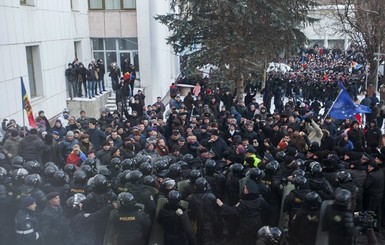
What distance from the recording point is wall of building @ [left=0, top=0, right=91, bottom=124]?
1562cm

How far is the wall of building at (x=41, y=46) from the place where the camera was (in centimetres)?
1562

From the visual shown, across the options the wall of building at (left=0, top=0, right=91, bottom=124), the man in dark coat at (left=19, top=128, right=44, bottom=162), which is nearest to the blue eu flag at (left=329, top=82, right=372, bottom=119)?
the man in dark coat at (left=19, top=128, right=44, bottom=162)

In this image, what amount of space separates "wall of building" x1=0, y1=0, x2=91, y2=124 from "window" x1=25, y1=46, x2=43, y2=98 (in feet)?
0.13

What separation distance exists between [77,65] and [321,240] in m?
16.6

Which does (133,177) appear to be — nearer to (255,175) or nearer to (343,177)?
(255,175)

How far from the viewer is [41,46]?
1867 cm

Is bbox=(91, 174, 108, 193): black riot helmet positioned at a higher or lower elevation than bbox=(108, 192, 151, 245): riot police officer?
higher

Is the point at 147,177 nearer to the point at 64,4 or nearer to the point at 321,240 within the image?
the point at 321,240

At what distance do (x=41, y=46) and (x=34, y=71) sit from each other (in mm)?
1080

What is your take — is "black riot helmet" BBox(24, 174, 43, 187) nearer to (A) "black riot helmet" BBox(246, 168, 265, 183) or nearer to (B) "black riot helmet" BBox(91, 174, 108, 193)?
(B) "black riot helmet" BBox(91, 174, 108, 193)

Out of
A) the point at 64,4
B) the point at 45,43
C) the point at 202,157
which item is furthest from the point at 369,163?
the point at 64,4

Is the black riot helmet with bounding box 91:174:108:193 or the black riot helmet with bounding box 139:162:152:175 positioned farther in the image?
the black riot helmet with bounding box 139:162:152:175

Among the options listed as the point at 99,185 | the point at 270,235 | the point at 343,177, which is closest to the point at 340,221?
the point at 343,177

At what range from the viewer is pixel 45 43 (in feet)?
62.5
